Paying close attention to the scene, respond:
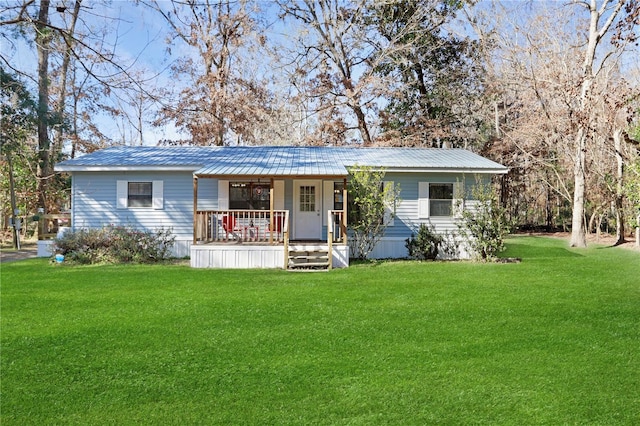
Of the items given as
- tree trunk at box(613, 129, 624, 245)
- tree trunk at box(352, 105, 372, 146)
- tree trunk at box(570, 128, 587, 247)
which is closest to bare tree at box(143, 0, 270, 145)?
tree trunk at box(352, 105, 372, 146)

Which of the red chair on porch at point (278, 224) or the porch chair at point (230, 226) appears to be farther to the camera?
the red chair on porch at point (278, 224)

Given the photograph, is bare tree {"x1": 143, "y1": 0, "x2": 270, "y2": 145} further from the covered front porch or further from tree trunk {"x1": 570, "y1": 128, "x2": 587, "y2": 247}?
tree trunk {"x1": 570, "y1": 128, "x2": 587, "y2": 247}

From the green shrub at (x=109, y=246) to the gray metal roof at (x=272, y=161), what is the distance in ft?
7.13

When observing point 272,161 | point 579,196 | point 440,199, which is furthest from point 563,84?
point 272,161

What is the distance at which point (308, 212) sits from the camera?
15023 mm

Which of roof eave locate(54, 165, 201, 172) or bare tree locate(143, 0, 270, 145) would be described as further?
bare tree locate(143, 0, 270, 145)

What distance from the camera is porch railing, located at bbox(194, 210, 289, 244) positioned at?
13133mm

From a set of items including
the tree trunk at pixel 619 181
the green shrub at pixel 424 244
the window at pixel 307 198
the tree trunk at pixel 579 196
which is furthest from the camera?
the tree trunk at pixel 579 196

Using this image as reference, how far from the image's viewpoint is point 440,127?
24438 mm

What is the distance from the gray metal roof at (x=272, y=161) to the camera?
13.7m

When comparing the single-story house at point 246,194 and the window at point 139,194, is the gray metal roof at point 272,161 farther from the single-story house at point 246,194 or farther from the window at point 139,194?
the window at point 139,194

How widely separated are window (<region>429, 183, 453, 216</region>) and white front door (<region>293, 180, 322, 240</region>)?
3662mm

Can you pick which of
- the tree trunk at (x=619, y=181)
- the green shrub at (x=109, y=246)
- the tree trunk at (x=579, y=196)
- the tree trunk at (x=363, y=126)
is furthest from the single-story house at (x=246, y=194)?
the tree trunk at (x=363, y=126)

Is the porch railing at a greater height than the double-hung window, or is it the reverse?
the double-hung window
